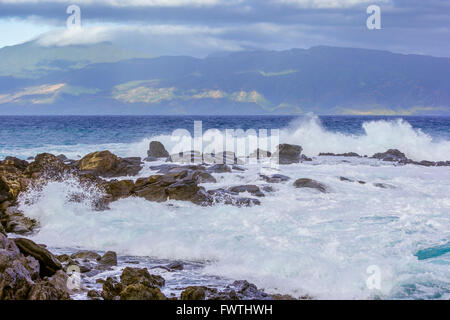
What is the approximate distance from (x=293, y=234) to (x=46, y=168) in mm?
9139

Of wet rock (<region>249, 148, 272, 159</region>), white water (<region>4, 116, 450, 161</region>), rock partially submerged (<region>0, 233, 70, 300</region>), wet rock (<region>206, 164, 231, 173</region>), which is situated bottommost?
rock partially submerged (<region>0, 233, 70, 300</region>)

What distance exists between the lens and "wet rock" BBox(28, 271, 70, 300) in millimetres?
6367

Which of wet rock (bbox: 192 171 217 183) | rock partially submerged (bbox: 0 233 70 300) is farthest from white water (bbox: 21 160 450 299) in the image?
rock partially submerged (bbox: 0 233 70 300)

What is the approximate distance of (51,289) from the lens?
21.7 ft

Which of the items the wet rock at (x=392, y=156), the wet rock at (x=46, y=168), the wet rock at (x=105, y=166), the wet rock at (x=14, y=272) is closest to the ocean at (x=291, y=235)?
the wet rock at (x=46, y=168)

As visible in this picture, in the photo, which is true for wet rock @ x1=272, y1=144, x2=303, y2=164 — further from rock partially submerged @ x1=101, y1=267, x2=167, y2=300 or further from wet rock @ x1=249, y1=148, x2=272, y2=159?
rock partially submerged @ x1=101, y1=267, x2=167, y2=300

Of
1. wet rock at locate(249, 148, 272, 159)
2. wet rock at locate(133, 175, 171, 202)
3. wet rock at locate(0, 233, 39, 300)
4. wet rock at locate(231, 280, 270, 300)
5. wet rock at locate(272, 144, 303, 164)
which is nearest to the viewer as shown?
wet rock at locate(0, 233, 39, 300)

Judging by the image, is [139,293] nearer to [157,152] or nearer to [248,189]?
[248,189]

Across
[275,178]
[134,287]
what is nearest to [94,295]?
[134,287]

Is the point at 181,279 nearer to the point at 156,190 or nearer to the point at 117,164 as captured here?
the point at 156,190

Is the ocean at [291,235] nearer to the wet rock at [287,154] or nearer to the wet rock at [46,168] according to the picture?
the wet rock at [46,168]

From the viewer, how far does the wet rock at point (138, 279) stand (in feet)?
24.2

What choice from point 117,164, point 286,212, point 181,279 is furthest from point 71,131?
point 181,279

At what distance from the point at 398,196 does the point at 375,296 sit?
8803mm
